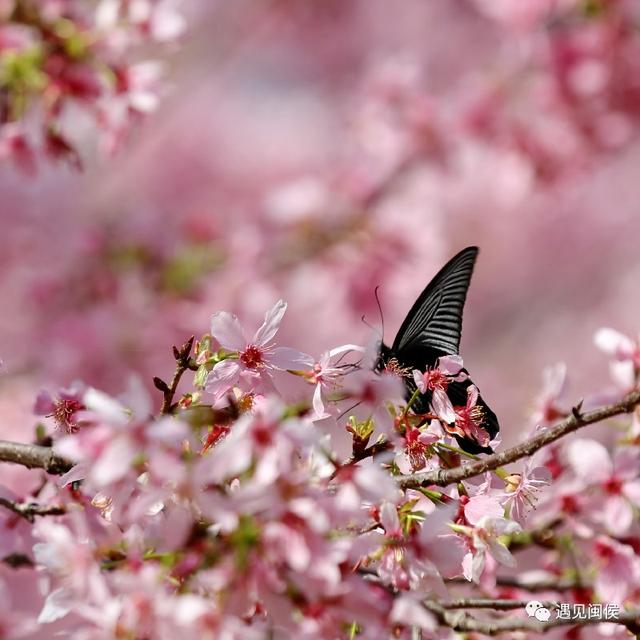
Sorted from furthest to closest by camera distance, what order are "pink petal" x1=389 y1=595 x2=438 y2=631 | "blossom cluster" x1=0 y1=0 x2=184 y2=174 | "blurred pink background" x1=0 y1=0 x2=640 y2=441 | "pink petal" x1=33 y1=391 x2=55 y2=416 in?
"blurred pink background" x1=0 y1=0 x2=640 y2=441
"blossom cluster" x1=0 y1=0 x2=184 y2=174
"pink petal" x1=33 y1=391 x2=55 y2=416
"pink petal" x1=389 y1=595 x2=438 y2=631

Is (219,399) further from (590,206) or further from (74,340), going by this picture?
(590,206)

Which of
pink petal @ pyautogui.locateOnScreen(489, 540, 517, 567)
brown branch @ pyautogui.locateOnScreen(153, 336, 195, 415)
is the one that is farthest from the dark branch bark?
pink petal @ pyautogui.locateOnScreen(489, 540, 517, 567)

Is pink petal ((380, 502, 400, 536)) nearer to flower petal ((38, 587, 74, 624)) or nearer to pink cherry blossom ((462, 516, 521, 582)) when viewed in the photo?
pink cherry blossom ((462, 516, 521, 582))

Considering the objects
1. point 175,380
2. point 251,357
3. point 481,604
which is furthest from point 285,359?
point 481,604

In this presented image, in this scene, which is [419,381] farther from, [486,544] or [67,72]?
[67,72]

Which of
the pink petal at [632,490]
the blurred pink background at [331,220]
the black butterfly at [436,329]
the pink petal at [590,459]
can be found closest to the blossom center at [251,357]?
the black butterfly at [436,329]

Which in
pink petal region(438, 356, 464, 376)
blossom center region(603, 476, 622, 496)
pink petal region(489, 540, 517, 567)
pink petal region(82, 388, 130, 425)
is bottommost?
pink petal region(489, 540, 517, 567)

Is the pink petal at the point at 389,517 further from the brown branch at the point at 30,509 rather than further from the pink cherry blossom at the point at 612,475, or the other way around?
the brown branch at the point at 30,509
